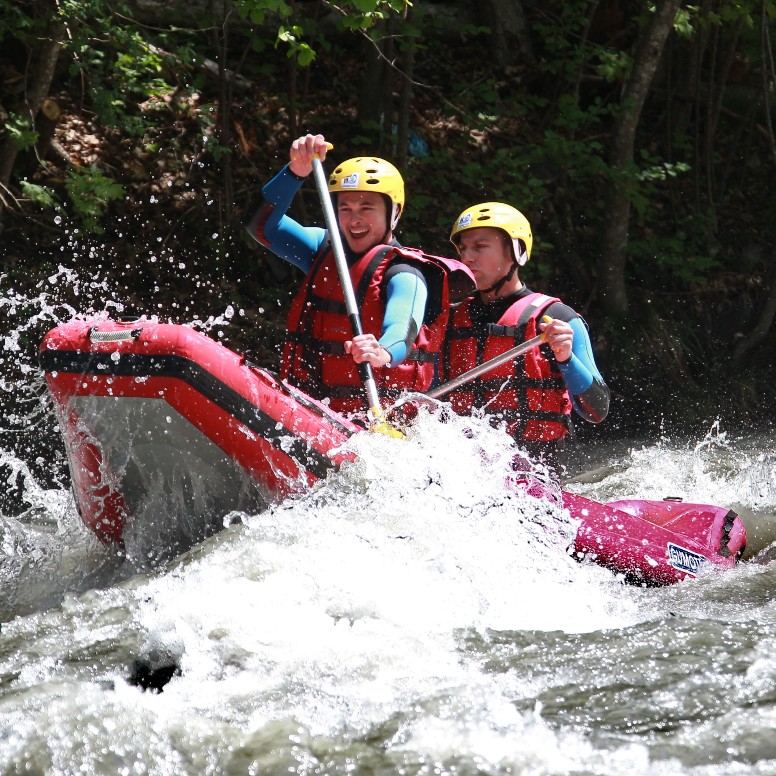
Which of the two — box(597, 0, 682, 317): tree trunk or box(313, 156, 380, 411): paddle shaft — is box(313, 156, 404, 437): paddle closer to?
box(313, 156, 380, 411): paddle shaft

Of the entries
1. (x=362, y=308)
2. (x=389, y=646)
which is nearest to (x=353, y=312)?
(x=362, y=308)

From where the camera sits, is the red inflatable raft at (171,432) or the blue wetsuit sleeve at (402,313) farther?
the blue wetsuit sleeve at (402,313)

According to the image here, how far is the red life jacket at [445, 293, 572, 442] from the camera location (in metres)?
4.69

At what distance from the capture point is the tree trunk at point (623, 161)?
27.5ft

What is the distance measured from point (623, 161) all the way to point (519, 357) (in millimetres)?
4570

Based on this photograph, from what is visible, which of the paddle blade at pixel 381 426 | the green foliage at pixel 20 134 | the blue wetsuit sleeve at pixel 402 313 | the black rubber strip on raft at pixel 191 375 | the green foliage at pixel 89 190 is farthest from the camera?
the green foliage at pixel 89 190

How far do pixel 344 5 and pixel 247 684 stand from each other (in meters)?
5.14

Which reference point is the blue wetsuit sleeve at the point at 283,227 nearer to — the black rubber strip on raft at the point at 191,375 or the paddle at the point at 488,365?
the paddle at the point at 488,365

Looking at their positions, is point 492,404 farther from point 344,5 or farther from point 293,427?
point 344,5

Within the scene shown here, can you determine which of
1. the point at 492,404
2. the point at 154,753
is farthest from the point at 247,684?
the point at 492,404

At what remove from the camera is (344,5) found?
664 cm

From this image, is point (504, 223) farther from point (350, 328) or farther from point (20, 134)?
point (20, 134)

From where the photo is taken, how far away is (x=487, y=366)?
4535mm

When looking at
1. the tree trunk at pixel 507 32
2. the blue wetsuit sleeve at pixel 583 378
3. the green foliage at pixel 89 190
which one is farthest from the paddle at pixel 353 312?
the tree trunk at pixel 507 32
